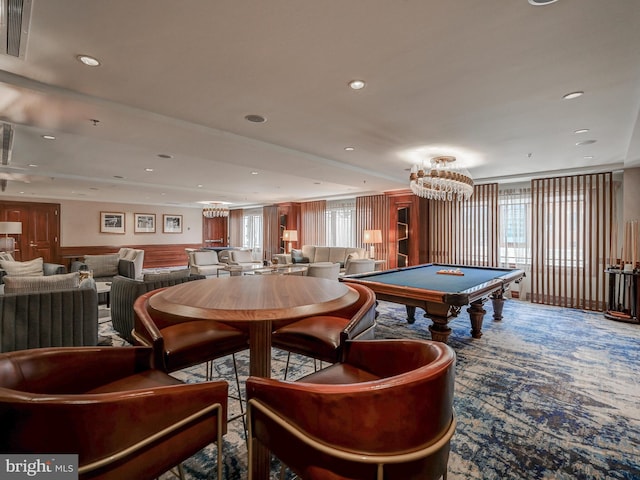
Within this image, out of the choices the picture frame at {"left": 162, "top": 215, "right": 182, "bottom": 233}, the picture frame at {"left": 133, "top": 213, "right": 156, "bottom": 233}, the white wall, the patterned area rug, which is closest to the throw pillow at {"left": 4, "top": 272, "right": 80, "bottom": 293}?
the patterned area rug

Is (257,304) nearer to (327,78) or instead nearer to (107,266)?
(327,78)

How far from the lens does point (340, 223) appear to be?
9.70m

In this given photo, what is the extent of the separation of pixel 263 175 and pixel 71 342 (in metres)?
4.40

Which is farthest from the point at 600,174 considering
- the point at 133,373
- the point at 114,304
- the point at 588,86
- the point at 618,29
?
the point at 114,304

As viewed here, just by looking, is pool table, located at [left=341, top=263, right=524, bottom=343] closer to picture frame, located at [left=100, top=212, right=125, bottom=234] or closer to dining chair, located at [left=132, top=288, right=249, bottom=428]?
dining chair, located at [left=132, top=288, right=249, bottom=428]

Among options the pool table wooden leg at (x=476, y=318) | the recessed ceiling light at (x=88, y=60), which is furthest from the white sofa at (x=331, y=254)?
the recessed ceiling light at (x=88, y=60)

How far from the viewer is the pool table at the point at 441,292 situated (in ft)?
9.34

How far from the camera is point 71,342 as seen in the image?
2758mm

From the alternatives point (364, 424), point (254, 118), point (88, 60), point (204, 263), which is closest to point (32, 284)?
point (88, 60)

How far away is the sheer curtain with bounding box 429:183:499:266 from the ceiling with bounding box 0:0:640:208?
6.45 ft

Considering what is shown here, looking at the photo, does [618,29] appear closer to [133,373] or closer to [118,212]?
[133,373]

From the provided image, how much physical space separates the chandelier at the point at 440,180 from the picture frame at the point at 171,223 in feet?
35.7

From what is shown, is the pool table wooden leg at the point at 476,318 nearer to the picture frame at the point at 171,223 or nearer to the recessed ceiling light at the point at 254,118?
the recessed ceiling light at the point at 254,118

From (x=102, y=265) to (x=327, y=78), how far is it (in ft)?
21.1
